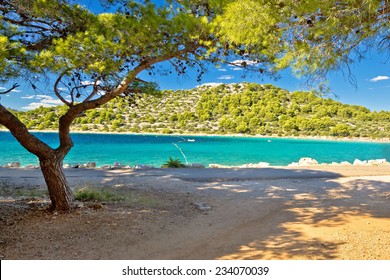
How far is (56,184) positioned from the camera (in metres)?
5.53

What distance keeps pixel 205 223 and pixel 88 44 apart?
138 inches

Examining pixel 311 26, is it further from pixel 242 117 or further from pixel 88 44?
pixel 242 117

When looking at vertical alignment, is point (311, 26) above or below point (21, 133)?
above

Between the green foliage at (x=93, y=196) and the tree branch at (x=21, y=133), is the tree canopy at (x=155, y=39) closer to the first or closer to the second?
the tree branch at (x=21, y=133)

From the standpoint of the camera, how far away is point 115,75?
540 cm

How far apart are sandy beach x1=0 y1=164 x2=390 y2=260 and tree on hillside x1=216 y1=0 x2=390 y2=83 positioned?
2575 millimetres

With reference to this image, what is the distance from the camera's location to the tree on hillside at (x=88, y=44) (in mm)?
4352

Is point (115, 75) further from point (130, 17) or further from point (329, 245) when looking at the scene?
point (329, 245)

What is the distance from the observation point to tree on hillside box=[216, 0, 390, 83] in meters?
3.23

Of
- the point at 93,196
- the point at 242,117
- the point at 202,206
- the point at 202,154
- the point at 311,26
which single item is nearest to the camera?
the point at 311,26

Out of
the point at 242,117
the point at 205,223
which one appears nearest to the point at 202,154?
the point at 205,223

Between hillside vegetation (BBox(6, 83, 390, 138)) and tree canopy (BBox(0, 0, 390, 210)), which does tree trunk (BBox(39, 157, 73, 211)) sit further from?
hillside vegetation (BBox(6, 83, 390, 138))

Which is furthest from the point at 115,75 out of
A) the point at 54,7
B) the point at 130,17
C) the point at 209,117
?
the point at 209,117

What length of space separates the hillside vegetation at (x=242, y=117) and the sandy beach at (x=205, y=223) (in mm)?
54336
